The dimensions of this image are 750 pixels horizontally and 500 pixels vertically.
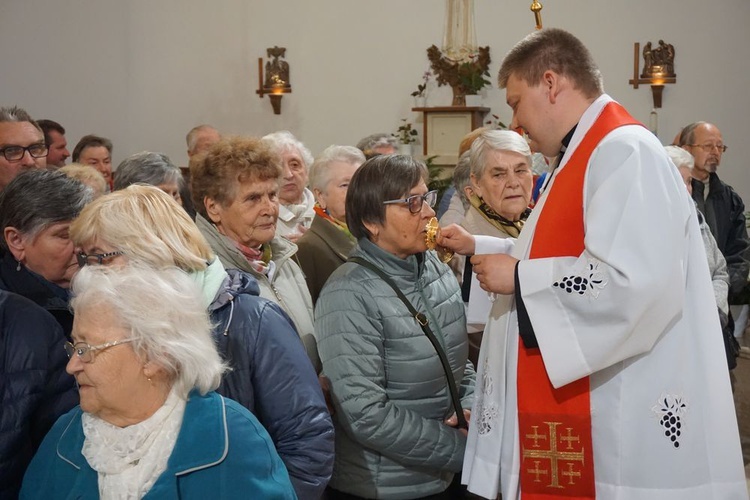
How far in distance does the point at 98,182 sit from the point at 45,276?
71.2 inches

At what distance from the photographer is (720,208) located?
636cm

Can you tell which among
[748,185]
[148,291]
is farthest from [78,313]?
[748,185]

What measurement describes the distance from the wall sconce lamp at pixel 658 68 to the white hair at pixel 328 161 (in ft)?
18.8

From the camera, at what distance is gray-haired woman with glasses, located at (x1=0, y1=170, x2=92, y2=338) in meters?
2.78

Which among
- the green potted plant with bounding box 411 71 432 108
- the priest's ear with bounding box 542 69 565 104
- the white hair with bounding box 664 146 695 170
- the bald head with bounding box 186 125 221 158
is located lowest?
the white hair with bounding box 664 146 695 170

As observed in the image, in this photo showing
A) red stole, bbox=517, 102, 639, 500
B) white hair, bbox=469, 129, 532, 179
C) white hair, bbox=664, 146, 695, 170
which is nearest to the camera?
red stole, bbox=517, 102, 639, 500

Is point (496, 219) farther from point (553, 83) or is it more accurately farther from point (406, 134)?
point (406, 134)

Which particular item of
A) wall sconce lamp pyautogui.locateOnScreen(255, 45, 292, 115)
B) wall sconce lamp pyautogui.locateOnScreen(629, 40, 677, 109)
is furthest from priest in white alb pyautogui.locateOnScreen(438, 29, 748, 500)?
wall sconce lamp pyautogui.locateOnScreen(255, 45, 292, 115)

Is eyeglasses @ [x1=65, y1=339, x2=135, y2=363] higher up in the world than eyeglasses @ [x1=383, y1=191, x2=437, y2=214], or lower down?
lower down

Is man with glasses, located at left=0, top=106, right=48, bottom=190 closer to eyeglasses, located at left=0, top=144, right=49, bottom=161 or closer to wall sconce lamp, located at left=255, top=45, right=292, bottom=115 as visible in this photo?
eyeglasses, located at left=0, top=144, right=49, bottom=161

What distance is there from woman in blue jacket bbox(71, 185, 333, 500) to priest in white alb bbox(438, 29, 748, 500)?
0.60 m

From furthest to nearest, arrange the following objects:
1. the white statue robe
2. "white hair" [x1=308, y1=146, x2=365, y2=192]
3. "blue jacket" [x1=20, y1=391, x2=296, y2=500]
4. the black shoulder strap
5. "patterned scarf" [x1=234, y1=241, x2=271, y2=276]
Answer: "white hair" [x1=308, y1=146, x2=365, y2=192]
"patterned scarf" [x1=234, y1=241, x2=271, y2=276]
the black shoulder strap
the white statue robe
"blue jacket" [x1=20, y1=391, x2=296, y2=500]

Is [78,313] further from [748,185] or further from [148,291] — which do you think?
[748,185]

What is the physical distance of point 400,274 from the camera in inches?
122
